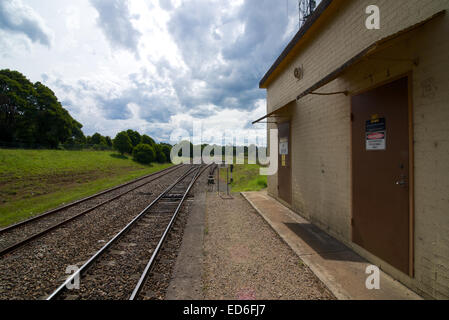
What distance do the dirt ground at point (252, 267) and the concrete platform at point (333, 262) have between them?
18 centimetres

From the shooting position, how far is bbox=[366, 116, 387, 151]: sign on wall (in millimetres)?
3656

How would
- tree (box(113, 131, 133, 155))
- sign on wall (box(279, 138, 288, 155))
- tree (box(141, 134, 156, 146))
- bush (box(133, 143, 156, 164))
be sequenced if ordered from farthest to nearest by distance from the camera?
tree (box(141, 134, 156, 146)) < tree (box(113, 131, 133, 155)) < bush (box(133, 143, 156, 164)) < sign on wall (box(279, 138, 288, 155))

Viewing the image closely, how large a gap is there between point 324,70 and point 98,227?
7.75 metres

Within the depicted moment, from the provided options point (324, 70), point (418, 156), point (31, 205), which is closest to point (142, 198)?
point (31, 205)

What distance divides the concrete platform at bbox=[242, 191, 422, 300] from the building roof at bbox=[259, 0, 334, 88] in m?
5.41

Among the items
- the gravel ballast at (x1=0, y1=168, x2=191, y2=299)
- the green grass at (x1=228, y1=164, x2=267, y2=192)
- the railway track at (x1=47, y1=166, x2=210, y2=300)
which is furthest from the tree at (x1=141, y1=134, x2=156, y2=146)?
the railway track at (x1=47, y1=166, x2=210, y2=300)

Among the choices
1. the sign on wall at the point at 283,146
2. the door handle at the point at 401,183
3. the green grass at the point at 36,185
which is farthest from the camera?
the green grass at the point at 36,185

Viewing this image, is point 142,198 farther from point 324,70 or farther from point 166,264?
point 324,70

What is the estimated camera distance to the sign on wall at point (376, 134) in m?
3.66
